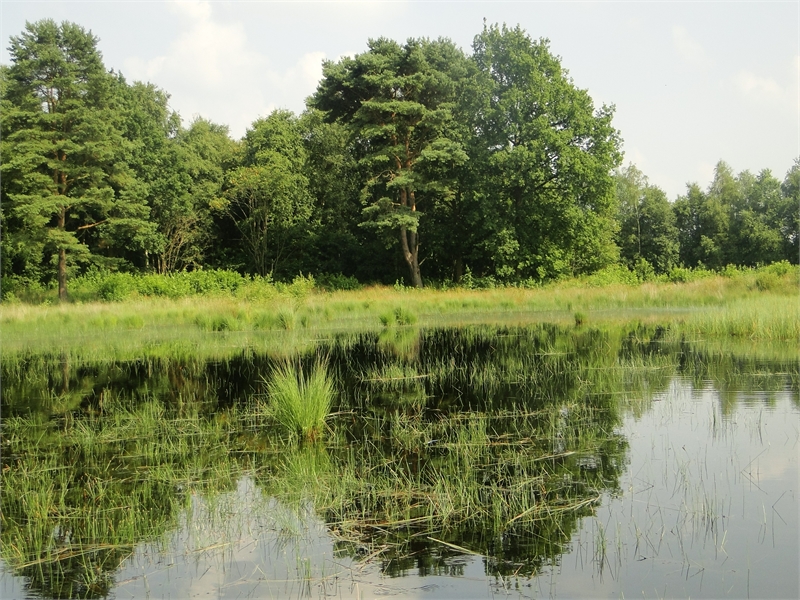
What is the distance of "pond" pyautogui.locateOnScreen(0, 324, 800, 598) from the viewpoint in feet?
15.8

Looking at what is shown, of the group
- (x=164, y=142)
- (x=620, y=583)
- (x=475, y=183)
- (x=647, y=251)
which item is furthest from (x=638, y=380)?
(x=647, y=251)

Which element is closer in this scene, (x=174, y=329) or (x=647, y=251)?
(x=174, y=329)

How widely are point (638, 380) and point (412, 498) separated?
676cm

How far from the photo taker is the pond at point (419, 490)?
4.81m

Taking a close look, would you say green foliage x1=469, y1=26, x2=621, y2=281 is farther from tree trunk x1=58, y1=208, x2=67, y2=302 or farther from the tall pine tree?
tree trunk x1=58, y1=208, x2=67, y2=302

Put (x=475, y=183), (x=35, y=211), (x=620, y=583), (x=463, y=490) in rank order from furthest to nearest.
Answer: (x=475, y=183)
(x=35, y=211)
(x=463, y=490)
(x=620, y=583)

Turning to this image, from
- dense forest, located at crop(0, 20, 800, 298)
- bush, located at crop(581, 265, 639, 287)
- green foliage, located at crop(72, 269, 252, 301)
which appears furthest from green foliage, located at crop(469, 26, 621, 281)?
green foliage, located at crop(72, 269, 252, 301)

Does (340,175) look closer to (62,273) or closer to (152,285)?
(152,285)

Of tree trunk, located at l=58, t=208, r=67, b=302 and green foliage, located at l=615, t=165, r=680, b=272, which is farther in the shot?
green foliage, located at l=615, t=165, r=680, b=272

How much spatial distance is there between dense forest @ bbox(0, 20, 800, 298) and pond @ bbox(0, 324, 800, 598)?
1067 inches

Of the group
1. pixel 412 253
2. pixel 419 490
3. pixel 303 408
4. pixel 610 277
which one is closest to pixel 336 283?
pixel 412 253

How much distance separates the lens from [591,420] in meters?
9.04

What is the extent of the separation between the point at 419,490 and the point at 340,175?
45110 mm

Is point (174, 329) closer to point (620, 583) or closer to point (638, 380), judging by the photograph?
point (638, 380)
